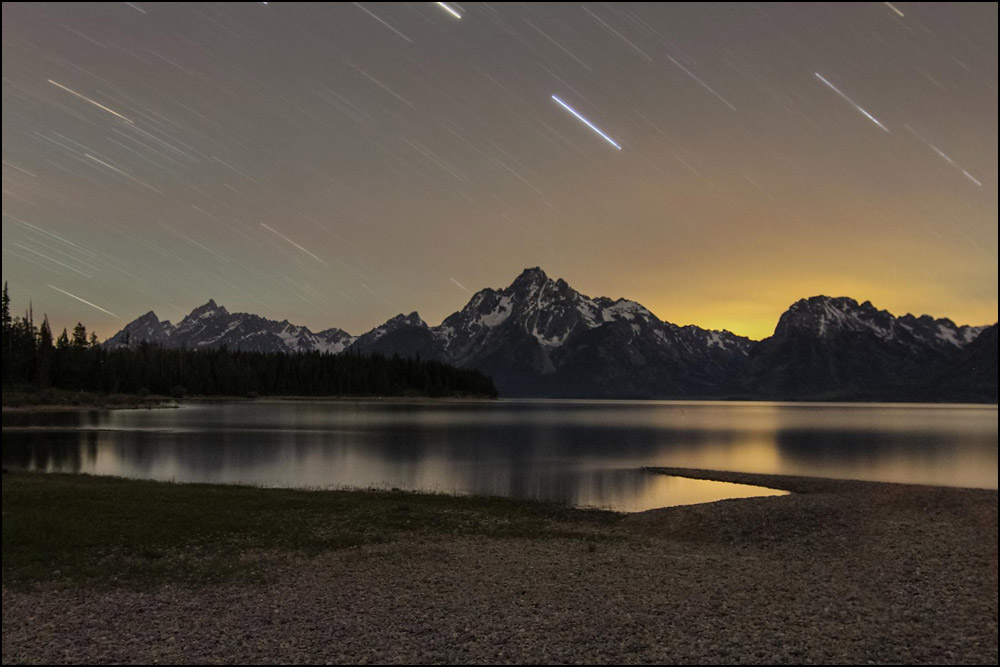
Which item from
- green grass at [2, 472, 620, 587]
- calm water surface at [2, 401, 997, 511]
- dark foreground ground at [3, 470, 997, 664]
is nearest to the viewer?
dark foreground ground at [3, 470, 997, 664]

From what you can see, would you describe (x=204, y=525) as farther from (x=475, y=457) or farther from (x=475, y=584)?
(x=475, y=457)

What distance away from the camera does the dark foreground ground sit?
14.5 m

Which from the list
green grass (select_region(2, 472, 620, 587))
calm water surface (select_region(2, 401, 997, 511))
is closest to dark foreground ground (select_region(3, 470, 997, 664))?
green grass (select_region(2, 472, 620, 587))

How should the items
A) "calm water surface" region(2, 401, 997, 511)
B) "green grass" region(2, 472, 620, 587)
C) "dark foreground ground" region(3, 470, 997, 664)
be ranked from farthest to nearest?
"calm water surface" region(2, 401, 997, 511)
"green grass" region(2, 472, 620, 587)
"dark foreground ground" region(3, 470, 997, 664)

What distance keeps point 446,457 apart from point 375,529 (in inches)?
1735

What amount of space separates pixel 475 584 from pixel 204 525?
1434 centimetres

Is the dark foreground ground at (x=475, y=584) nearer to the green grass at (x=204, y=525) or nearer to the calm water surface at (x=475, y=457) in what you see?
the green grass at (x=204, y=525)

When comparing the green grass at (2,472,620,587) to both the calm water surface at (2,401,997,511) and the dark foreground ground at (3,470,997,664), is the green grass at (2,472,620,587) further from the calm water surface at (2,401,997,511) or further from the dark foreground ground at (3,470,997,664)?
the calm water surface at (2,401,997,511)

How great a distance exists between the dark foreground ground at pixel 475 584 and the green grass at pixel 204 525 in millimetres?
144

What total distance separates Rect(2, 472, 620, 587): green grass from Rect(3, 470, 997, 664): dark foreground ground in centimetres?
14

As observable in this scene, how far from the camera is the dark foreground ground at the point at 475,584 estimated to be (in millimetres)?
14539

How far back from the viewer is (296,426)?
117 m

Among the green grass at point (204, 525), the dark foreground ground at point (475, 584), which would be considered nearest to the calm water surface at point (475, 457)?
the green grass at point (204, 525)

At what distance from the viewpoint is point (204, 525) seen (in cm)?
2775
